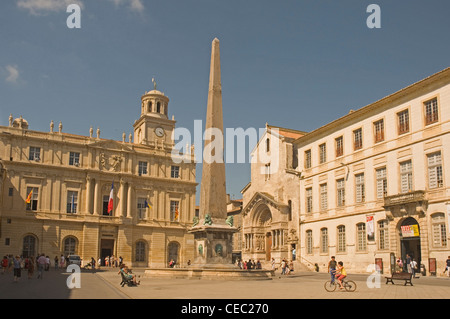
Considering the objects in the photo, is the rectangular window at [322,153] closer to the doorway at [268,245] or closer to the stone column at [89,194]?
the doorway at [268,245]

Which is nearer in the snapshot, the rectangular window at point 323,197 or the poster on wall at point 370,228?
the poster on wall at point 370,228

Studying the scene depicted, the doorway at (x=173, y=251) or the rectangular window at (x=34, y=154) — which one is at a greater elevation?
the rectangular window at (x=34, y=154)

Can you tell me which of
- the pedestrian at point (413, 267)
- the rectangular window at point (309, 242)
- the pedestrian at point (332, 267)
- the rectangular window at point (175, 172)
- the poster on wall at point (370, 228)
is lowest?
the pedestrian at point (413, 267)

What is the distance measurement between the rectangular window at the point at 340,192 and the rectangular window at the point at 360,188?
169cm

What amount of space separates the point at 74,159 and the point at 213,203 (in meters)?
31.2

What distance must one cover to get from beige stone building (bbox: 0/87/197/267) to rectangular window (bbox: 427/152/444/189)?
31707 mm

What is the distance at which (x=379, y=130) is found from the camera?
34.5m

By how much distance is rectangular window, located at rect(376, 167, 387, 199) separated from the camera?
109 ft

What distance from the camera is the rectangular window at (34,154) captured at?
49.2 metres

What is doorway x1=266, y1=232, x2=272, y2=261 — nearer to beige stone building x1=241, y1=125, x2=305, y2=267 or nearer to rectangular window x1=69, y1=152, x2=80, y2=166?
beige stone building x1=241, y1=125, x2=305, y2=267

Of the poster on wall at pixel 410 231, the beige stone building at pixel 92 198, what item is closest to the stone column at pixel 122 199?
the beige stone building at pixel 92 198
